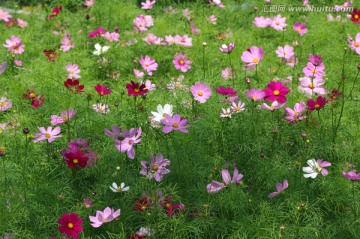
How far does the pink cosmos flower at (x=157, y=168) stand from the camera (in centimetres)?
190

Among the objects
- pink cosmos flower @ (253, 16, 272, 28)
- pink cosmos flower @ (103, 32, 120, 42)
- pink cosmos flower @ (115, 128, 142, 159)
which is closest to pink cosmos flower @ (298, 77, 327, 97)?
Result: pink cosmos flower @ (115, 128, 142, 159)

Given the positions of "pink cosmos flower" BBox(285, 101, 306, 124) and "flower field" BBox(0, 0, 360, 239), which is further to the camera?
"pink cosmos flower" BBox(285, 101, 306, 124)

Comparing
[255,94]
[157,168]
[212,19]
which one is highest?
[255,94]

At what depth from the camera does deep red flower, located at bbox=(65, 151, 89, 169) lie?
77.5 inches

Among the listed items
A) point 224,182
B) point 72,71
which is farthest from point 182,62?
point 224,182

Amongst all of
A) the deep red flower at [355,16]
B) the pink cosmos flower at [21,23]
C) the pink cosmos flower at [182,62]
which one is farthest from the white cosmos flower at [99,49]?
the deep red flower at [355,16]

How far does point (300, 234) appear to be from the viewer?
5.79 feet

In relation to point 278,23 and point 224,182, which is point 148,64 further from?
point 224,182

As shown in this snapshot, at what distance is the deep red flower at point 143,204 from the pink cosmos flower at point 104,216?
0.08 m

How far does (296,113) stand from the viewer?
221 cm

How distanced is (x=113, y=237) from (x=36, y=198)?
413 mm

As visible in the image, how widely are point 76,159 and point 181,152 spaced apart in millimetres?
470

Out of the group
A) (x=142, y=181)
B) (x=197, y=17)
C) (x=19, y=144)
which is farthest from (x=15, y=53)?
(x=142, y=181)

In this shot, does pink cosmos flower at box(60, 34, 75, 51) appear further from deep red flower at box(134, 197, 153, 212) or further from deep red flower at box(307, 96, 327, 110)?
deep red flower at box(307, 96, 327, 110)
